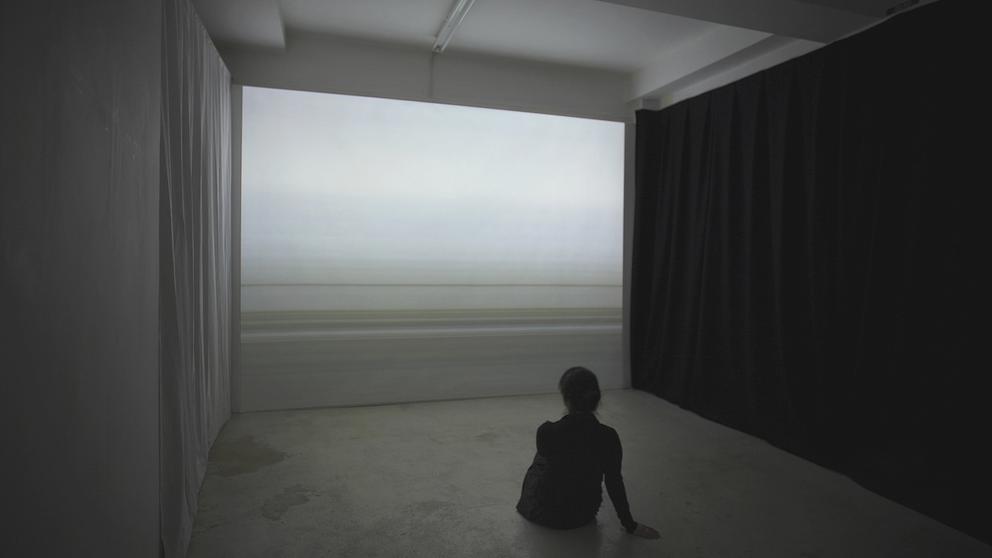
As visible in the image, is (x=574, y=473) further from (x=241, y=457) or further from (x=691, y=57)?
(x=691, y=57)

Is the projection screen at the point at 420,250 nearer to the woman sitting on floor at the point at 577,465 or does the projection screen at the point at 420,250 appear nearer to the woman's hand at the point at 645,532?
the woman sitting on floor at the point at 577,465

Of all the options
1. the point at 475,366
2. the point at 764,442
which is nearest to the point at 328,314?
the point at 475,366

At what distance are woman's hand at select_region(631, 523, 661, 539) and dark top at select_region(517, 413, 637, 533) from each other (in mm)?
34

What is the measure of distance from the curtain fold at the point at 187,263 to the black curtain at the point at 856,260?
3.43 m

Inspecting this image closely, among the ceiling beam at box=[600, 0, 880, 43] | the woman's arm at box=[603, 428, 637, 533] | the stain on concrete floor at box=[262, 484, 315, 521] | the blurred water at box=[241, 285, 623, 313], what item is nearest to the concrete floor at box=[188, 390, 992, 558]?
the stain on concrete floor at box=[262, 484, 315, 521]

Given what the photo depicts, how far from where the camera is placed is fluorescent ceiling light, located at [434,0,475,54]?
12.2 feet

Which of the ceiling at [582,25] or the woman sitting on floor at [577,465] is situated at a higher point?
the ceiling at [582,25]

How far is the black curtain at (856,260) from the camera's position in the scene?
9.27 ft

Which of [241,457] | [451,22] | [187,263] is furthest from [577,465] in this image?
[451,22]

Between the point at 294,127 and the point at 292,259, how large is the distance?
40.1 inches

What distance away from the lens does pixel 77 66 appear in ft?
4.19

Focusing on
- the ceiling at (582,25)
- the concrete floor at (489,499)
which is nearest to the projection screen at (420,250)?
the ceiling at (582,25)

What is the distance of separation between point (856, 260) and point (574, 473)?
2.11 meters

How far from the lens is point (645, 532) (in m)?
2.59
